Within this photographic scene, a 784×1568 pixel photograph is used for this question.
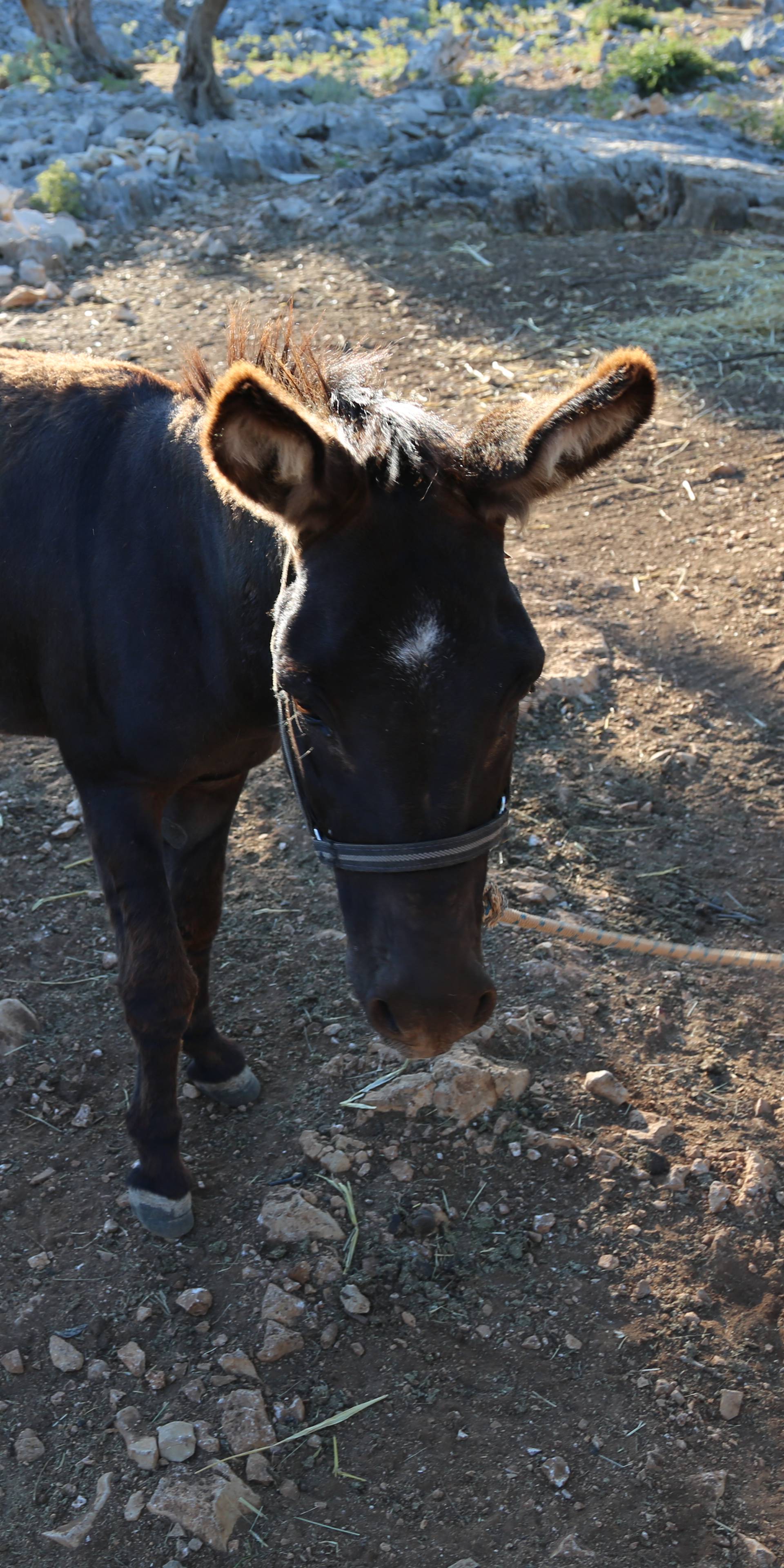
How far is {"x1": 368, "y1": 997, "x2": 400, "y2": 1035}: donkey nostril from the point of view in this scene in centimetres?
215

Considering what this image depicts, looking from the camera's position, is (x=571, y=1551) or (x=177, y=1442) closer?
(x=571, y=1551)

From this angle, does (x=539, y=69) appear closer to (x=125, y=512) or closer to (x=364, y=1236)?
(x=125, y=512)

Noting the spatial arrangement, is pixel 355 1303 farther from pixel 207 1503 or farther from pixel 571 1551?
pixel 571 1551

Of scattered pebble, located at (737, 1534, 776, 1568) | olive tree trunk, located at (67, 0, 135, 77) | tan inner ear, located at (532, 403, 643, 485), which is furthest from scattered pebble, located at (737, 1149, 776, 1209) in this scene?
olive tree trunk, located at (67, 0, 135, 77)

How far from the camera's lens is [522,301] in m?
8.98

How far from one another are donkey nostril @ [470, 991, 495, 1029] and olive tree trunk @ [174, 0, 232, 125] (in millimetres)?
14731

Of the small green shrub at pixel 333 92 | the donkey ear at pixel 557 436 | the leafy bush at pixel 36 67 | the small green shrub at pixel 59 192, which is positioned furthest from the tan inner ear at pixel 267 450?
the leafy bush at pixel 36 67

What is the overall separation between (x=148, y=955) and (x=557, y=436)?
5.35ft

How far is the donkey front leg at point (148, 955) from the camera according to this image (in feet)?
9.29

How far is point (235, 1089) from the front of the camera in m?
3.48

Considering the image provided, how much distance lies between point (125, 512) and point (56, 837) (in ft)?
6.90

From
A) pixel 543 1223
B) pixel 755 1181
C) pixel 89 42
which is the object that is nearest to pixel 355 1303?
pixel 543 1223

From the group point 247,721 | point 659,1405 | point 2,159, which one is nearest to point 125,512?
point 247,721

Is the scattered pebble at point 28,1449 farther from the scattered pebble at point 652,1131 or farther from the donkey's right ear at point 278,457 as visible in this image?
the donkey's right ear at point 278,457
